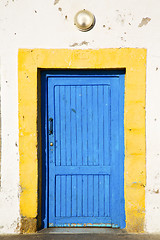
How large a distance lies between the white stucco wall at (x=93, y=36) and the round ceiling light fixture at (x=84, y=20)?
6 centimetres

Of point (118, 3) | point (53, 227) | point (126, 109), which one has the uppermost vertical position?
point (118, 3)

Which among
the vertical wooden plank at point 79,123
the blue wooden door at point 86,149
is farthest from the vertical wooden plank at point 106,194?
the vertical wooden plank at point 79,123

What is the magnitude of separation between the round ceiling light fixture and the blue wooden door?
611 millimetres

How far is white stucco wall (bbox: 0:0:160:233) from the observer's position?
10.9 ft

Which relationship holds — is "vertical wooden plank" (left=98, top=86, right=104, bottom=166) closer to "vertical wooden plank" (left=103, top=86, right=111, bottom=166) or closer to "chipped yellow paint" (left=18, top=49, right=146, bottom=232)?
"vertical wooden plank" (left=103, top=86, right=111, bottom=166)

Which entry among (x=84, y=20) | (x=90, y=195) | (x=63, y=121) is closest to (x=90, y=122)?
(x=63, y=121)

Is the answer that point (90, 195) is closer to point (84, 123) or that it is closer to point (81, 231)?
point (81, 231)

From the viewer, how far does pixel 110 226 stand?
3564mm

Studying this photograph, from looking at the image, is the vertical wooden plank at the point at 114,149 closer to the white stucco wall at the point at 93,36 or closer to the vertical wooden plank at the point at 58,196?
the white stucco wall at the point at 93,36

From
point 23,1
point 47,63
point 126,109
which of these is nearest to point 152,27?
point 126,109

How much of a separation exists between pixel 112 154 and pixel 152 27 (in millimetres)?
1708

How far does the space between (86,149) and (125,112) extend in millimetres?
716

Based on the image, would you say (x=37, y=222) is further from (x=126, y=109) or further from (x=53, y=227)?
(x=126, y=109)

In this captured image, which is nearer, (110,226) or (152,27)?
(152,27)
